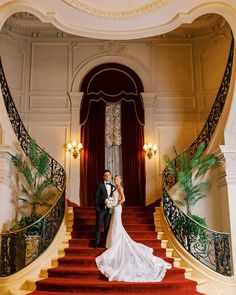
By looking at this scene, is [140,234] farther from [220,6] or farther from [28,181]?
[220,6]

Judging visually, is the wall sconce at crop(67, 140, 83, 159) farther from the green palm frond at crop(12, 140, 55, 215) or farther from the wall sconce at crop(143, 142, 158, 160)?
the wall sconce at crop(143, 142, 158, 160)

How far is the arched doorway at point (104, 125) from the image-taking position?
1061cm

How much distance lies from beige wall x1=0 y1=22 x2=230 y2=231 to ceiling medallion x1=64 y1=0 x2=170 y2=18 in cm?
356

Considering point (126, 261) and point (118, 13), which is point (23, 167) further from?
point (118, 13)

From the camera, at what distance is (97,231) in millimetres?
7191

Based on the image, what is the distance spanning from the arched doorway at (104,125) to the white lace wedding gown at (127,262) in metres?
3.72

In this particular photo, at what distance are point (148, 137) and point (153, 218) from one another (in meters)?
3.13

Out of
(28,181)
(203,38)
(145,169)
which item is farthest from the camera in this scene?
(203,38)

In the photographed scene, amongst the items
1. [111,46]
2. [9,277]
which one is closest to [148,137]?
[111,46]

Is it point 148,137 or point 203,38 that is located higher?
point 203,38

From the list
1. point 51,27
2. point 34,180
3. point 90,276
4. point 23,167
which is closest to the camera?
point 90,276

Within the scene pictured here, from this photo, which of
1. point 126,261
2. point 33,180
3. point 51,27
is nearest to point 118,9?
point 51,27

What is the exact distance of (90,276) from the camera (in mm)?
6289

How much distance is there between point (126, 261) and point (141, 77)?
21.9 ft
